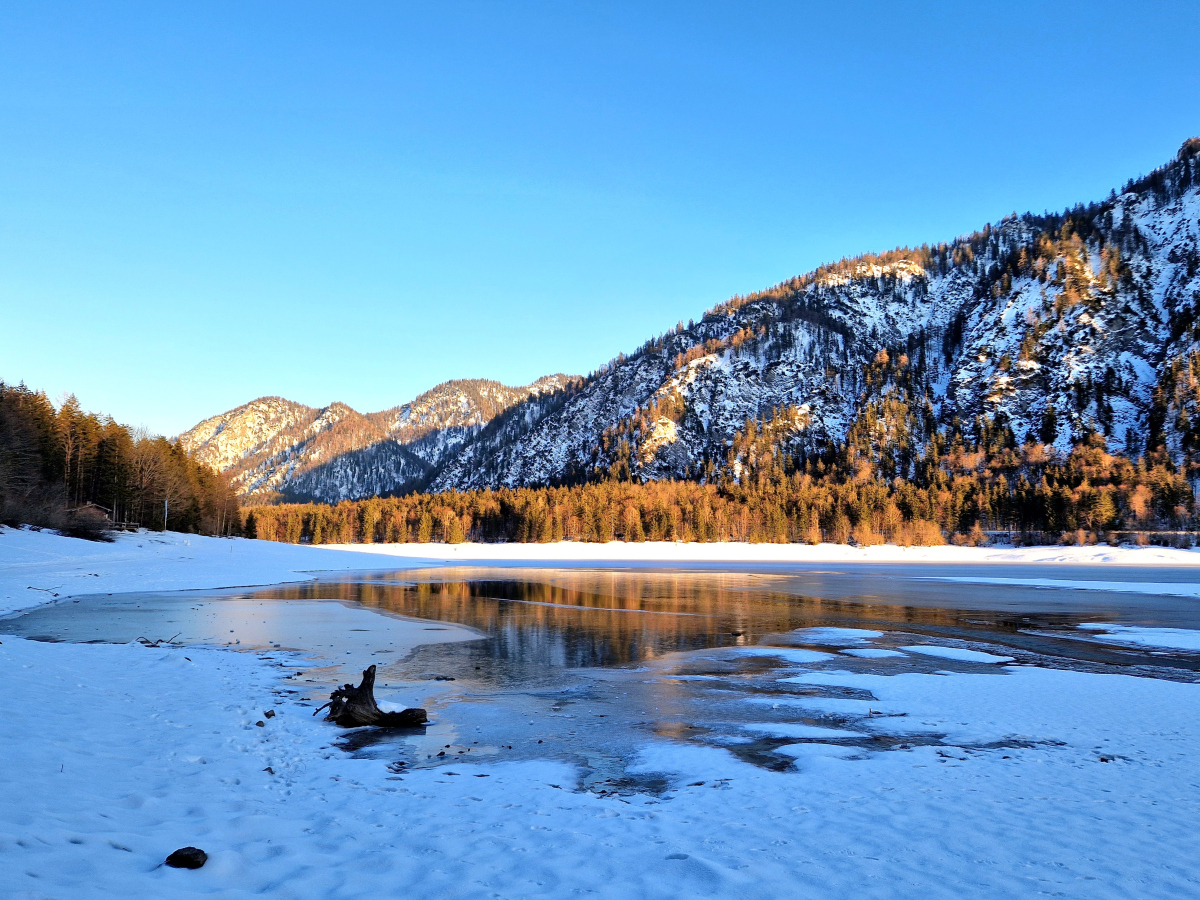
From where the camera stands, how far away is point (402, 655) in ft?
62.8

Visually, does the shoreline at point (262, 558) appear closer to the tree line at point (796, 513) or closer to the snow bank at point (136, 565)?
the snow bank at point (136, 565)

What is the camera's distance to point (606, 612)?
3045 cm

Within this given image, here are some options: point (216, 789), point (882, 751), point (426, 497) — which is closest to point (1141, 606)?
point (882, 751)

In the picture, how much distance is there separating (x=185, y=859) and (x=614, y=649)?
15.7 meters

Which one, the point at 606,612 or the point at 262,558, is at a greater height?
the point at 606,612

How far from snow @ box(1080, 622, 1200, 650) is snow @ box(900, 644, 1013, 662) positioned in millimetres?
5925

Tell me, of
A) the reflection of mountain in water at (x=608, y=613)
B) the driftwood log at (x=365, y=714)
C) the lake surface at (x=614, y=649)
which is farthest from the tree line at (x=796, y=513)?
the driftwood log at (x=365, y=714)

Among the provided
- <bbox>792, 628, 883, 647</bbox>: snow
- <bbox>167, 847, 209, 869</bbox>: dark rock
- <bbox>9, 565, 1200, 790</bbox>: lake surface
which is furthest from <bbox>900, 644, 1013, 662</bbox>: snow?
<bbox>167, 847, 209, 869</bbox>: dark rock

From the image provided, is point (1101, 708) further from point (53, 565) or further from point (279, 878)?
point (53, 565)

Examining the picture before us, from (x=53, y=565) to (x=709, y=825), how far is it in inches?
2070

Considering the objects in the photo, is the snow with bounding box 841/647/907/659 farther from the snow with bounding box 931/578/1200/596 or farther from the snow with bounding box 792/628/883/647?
the snow with bounding box 931/578/1200/596

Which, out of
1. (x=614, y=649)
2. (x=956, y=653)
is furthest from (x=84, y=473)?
(x=956, y=653)

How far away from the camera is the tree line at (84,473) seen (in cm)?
6016

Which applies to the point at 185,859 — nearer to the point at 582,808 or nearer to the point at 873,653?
the point at 582,808
